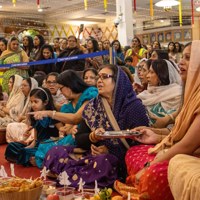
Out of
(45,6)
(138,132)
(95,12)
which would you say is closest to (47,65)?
(138,132)

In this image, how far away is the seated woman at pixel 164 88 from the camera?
134 inches

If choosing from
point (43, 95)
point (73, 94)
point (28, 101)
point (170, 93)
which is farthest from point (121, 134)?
point (28, 101)

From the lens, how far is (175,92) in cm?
342

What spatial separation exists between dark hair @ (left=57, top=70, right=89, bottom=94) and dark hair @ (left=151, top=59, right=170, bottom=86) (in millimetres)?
658

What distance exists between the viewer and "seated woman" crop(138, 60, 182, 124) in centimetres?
341

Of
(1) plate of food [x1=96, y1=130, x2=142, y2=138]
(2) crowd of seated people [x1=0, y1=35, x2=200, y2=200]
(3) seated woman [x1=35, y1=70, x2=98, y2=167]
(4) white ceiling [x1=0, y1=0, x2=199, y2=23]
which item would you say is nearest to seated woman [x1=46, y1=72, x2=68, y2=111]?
(2) crowd of seated people [x1=0, y1=35, x2=200, y2=200]

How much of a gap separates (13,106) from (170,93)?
263 cm

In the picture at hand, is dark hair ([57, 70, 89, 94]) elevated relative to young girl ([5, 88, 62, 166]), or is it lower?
elevated

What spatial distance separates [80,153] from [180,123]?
1195mm

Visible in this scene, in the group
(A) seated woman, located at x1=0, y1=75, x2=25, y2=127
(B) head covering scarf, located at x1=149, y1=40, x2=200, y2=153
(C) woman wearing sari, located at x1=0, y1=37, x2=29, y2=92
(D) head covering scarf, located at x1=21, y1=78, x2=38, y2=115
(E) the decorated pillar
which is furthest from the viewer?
(E) the decorated pillar

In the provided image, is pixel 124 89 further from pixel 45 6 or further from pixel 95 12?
pixel 95 12

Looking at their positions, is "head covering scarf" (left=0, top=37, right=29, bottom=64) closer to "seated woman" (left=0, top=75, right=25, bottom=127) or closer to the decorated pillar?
"seated woman" (left=0, top=75, right=25, bottom=127)

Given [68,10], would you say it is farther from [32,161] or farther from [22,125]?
[32,161]

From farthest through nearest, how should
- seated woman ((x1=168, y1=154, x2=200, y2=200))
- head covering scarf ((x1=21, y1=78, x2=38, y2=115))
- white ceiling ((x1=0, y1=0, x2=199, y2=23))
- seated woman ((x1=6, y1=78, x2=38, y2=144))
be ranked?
white ceiling ((x1=0, y1=0, x2=199, y2=23)) < head covering scarf ((x1=21, y1=78, x2=38, y2=115)) < seated woman ((x1=6, y1=78, x2=38, y2=144)) < seated woman ((x1=168, y1=154, x2=200, y2=200))
